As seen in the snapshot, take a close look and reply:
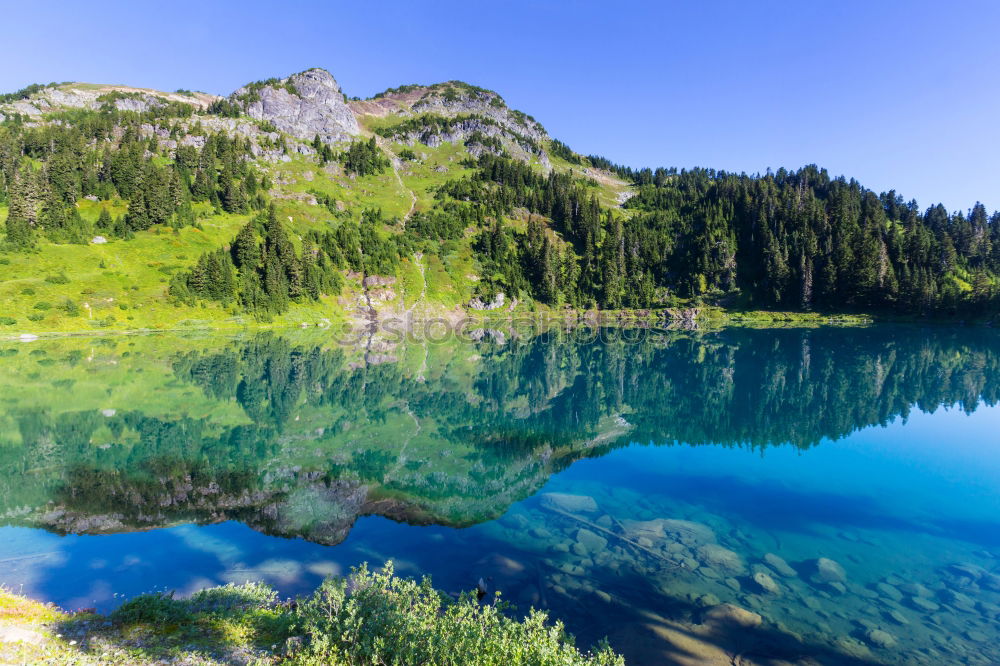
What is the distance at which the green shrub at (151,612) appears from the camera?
8891 mm

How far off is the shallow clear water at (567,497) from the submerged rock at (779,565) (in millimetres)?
59

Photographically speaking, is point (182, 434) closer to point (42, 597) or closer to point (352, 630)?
point (42, 597)

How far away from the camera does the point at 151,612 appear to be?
911 cm

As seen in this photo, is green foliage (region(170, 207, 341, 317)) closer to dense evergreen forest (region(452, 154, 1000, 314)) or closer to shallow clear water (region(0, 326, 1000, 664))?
dense evergreen forest (region(452, 154, 1000, 314))

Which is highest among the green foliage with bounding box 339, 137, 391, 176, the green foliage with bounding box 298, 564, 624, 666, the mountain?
the green foliage with bounding box 339, 137, 391, 176

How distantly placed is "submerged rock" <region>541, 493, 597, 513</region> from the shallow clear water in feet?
0.42

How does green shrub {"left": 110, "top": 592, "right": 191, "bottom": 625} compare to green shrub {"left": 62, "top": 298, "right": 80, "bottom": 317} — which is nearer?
green shrub {"left": 110, "top": 592, "right": 191, "bottom": 625}

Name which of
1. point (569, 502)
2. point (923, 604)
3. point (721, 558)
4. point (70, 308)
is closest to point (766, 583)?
point (721, 558)

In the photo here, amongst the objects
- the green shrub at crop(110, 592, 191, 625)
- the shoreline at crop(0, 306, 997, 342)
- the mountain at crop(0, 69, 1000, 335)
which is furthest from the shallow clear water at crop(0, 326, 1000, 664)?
the mountain at crop(0, 69, 1000, 335)

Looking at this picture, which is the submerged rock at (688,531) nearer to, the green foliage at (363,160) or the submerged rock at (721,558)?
the submerged rock at (721,558)

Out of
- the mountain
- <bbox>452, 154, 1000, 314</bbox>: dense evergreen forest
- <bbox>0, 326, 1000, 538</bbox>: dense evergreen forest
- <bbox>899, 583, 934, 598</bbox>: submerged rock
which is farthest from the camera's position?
<bbox>452, 154, 1000, 314</bbox>: dense evergreen forest

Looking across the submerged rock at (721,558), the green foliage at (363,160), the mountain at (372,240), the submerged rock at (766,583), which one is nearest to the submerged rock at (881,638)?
the submerged rock at (766,583)

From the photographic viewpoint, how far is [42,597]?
11891mm

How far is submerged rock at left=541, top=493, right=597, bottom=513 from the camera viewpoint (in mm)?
18523
